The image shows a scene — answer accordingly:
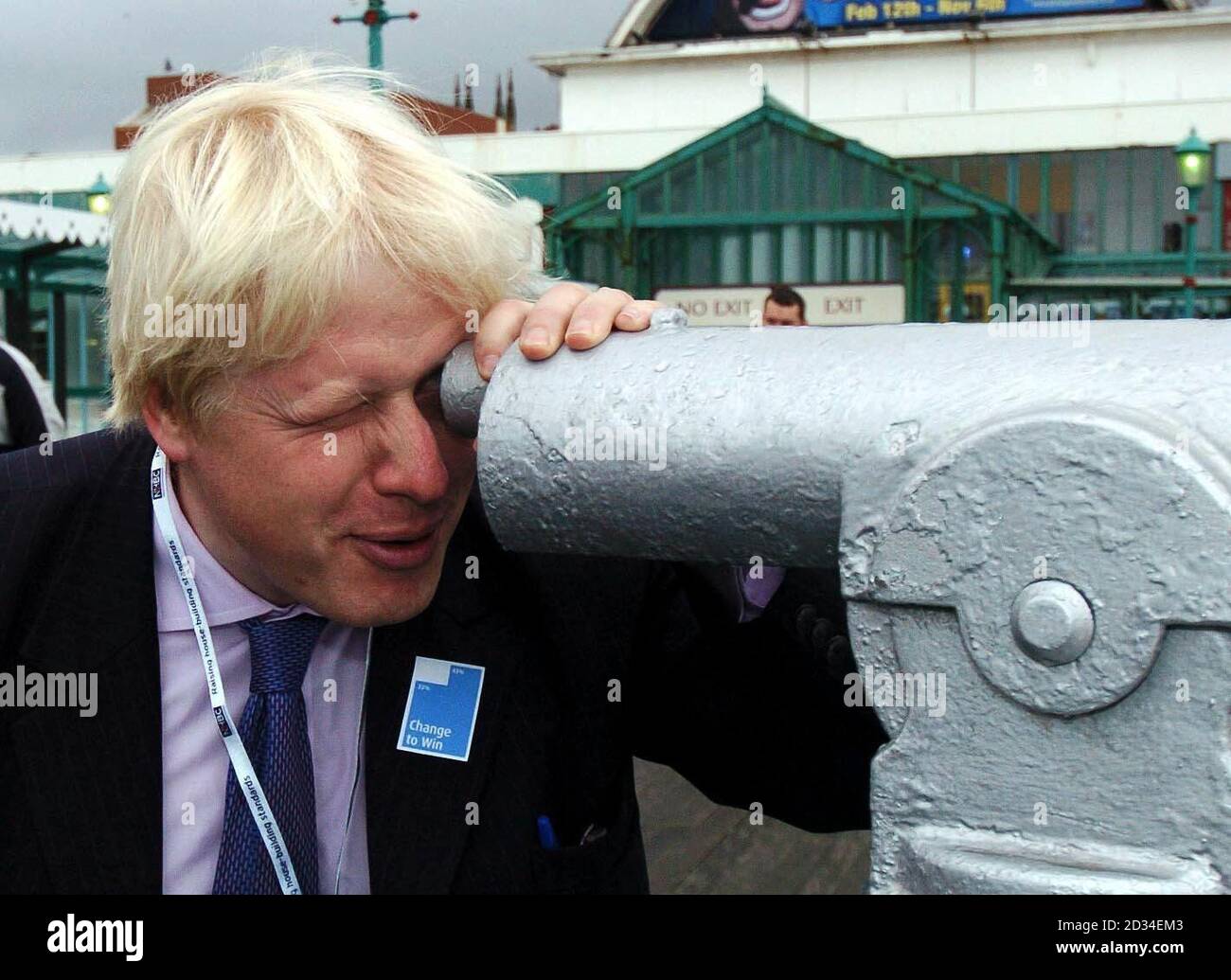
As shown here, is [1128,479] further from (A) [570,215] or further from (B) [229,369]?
(A) [570,215]

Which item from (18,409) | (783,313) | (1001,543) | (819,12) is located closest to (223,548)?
(1001,543)

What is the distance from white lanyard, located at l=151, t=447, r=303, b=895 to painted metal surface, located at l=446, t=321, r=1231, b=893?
0.82 meters

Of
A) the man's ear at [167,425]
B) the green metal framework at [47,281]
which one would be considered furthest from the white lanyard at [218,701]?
the green metal framework at [47,281]

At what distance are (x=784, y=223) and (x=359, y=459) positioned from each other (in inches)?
681

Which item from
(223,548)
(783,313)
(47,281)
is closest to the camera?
(223,548)

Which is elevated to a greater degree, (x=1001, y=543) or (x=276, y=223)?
(x=276, y=223)

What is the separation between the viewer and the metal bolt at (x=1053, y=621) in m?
0.76

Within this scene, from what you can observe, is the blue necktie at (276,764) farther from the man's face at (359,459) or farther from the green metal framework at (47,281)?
the green metal framework at (47,281)

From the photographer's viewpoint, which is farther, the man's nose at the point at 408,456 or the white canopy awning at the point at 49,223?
the white canopy awning at the point at 49,223

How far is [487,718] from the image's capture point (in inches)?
65.4

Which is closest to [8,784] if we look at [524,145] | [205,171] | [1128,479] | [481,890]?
[481,890]

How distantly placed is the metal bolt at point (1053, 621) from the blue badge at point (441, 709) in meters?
0.98

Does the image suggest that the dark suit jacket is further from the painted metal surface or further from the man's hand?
the painted metal surface

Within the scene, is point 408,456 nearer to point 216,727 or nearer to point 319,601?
point 319,601
